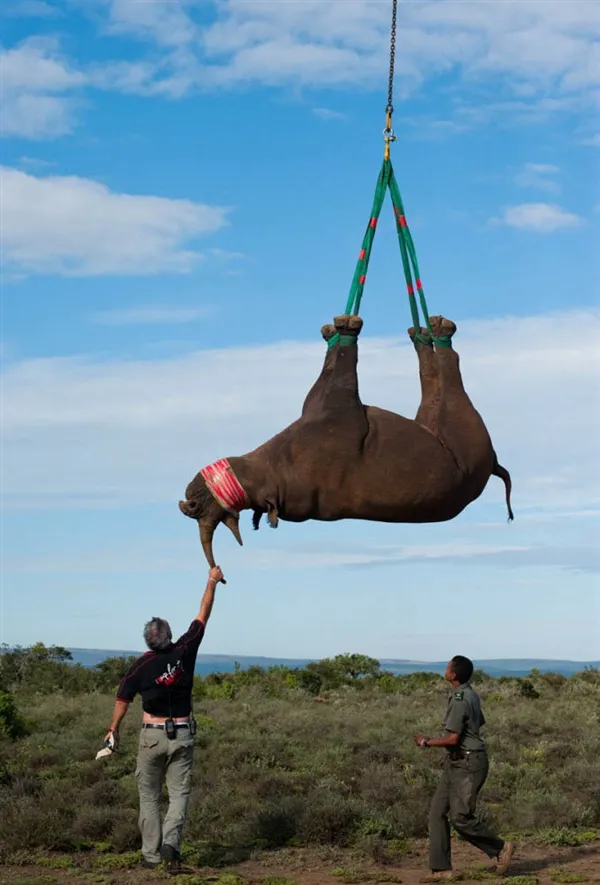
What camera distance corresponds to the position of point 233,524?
21.5 ft

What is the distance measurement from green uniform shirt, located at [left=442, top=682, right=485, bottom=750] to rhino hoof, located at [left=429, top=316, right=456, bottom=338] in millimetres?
3071

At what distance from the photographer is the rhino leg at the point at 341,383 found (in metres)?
6.69

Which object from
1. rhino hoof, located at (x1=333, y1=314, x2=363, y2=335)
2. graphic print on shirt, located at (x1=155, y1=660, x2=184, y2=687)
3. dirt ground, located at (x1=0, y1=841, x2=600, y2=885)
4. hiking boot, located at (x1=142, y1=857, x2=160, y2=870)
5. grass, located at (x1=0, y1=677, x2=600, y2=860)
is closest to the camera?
rhino hoof, located at (x1=333, y1=314, x2=363, y2=335)

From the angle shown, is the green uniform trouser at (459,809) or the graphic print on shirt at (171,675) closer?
the graphic print on shirt at (171,675)

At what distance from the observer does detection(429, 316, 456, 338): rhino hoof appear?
23.8 ft

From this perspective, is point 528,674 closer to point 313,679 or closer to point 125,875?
point 313,679

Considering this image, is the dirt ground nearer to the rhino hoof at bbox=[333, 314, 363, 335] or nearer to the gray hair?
the gray hair

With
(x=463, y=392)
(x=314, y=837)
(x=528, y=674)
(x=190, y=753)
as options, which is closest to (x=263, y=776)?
(x=314, y=837)

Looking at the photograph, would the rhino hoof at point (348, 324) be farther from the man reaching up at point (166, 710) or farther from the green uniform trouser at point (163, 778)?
the green uniform trouser at point (163, 778)

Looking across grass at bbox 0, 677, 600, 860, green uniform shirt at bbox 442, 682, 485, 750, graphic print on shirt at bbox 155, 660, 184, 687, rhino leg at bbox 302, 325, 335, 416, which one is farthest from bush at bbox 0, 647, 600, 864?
rhino leg at bbox 302, 325, 335, 416

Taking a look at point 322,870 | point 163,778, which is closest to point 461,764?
point 322,870

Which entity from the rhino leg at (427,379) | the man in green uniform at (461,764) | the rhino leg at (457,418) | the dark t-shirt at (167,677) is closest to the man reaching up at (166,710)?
the dark t-shirt at (167,677)

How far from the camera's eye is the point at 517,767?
14.3 metres

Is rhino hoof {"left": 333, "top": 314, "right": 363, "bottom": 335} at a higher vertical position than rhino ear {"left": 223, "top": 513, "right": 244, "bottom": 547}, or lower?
higher
